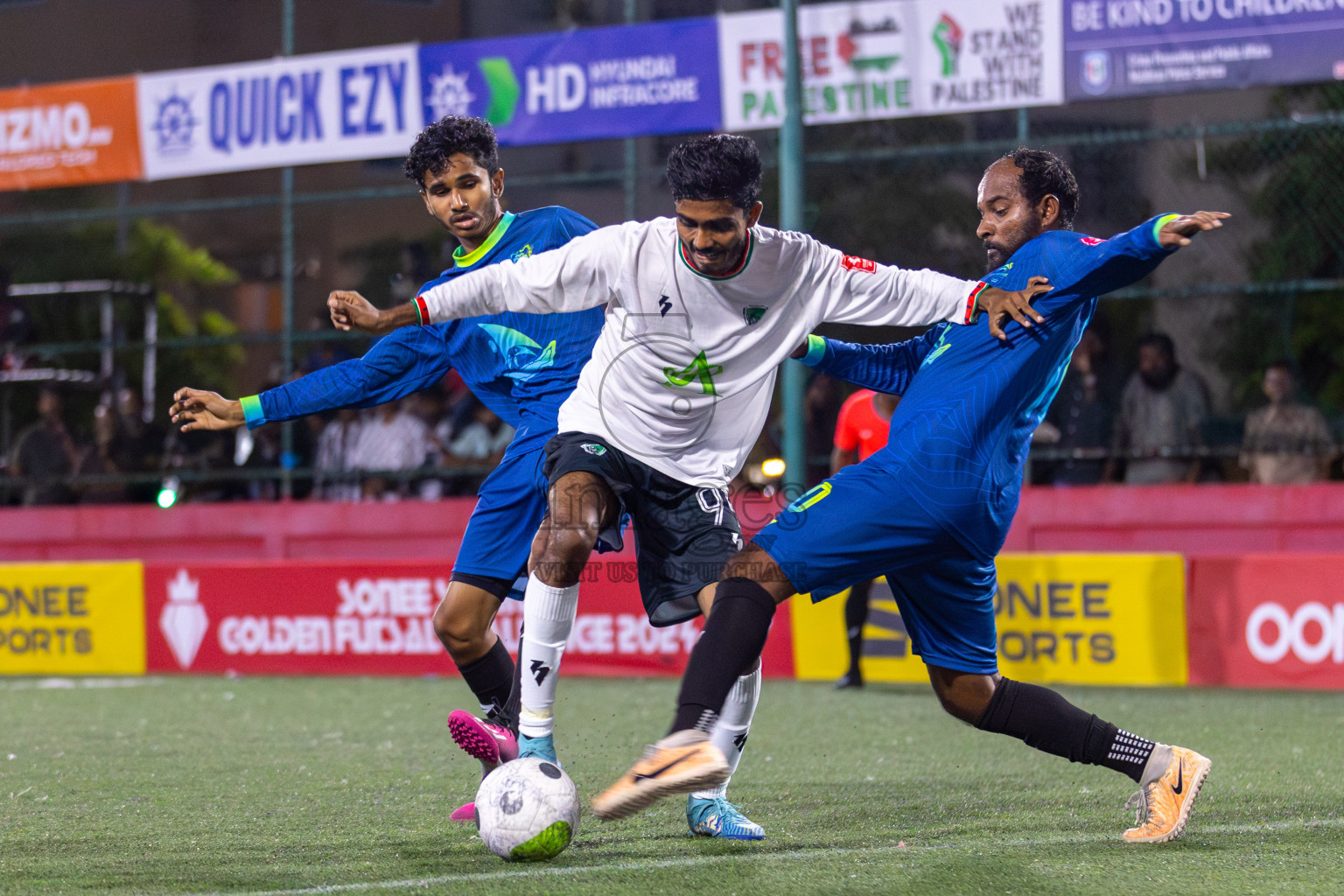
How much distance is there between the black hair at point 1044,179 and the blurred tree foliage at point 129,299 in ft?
34.0

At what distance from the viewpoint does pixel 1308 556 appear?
29.6ft

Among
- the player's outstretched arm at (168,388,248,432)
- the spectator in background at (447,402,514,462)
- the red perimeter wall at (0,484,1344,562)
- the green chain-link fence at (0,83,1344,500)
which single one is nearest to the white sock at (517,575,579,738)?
the player's outstretched arm at (168,388,248,432)

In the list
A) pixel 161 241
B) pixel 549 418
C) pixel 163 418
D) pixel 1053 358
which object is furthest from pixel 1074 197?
pixel 161 241

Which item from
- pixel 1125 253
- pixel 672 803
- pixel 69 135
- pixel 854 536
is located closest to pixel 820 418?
pixel 672 803

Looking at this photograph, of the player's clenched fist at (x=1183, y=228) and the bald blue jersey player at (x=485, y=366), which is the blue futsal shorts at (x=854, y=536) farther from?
the bald blue jersey player at (x=485, y=366)

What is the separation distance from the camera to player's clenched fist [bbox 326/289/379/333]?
13.5 feet

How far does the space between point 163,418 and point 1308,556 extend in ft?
28.8

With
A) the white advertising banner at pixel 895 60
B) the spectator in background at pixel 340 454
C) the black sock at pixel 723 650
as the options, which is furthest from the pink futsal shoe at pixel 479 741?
the spectator in background at pixel 340 454

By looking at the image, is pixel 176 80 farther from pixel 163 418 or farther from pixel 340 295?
pixel 340 295

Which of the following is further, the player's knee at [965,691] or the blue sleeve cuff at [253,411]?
the blue sleeve cuff at [253,411]

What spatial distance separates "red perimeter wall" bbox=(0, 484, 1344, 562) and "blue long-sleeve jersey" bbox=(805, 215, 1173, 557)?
4.32 m

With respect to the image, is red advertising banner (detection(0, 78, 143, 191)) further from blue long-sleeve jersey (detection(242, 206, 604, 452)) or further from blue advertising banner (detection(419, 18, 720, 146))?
blue long-sleeve jersey (detection(242, 206, 604, 452))

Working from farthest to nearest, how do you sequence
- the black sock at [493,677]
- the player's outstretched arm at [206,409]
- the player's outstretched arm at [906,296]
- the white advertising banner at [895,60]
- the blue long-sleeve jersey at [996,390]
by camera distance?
the white advertising banner at [895,60] < the black sock at [493,677] < the player's outstretched arm at [206,409] < the player's outstretched arm at [906,296] < the blue long-sleeve jersey at [996,390]

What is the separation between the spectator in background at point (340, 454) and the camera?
41.3 ft
